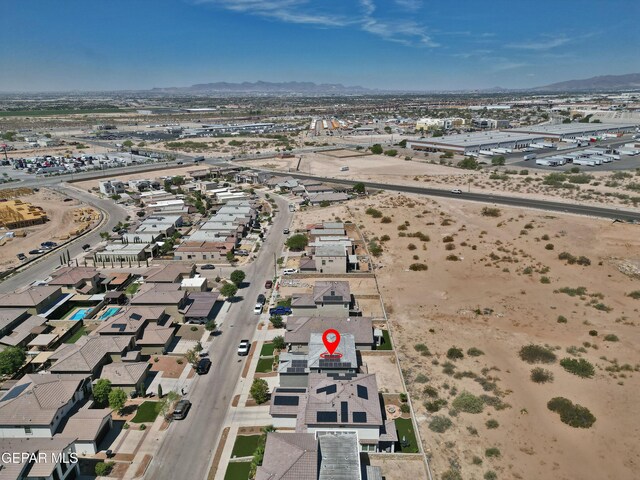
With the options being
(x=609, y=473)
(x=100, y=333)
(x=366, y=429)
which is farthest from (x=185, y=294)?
(x=609, y=473)

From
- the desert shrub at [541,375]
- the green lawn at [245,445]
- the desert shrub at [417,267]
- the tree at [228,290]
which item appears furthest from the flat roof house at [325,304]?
the desert shrub at [541,375]

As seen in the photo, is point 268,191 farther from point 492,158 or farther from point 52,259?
point 492,158

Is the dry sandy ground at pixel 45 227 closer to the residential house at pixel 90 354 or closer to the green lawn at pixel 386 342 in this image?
the residential house at pixel 90 354

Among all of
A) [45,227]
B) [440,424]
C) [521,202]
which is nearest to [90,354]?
[440,424]

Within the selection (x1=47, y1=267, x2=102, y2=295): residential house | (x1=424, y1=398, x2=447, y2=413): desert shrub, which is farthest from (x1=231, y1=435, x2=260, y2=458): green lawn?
(x1=47, y1=267, x2=102, y2=295): residential house

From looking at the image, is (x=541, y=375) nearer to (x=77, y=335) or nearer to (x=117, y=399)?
(x=117, y=399)
